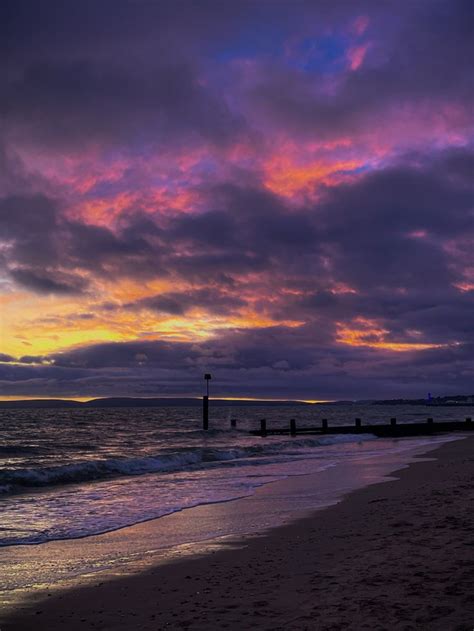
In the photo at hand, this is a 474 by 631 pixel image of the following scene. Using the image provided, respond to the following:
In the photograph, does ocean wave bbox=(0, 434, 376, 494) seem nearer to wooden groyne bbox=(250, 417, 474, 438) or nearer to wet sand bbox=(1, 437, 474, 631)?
wet sand bbox=(1, 437, 474, 631)

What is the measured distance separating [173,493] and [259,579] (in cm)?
960

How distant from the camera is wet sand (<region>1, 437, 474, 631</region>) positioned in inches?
202

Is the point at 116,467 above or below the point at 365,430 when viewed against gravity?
above

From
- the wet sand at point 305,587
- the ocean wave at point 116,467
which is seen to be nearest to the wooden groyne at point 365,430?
the ocean wave at point 116,467

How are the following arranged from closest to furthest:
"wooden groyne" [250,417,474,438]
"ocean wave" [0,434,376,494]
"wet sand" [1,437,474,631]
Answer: "wet sand" [1,437,474,631]
"ocean wave" [0,434,376,494]
"wooden groyne" [250,417,474,438]

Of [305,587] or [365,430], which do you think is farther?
[365,430]

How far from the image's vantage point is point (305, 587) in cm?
616

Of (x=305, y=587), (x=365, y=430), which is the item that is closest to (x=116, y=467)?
(x=305, y=587)

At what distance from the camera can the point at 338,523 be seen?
34.1ft

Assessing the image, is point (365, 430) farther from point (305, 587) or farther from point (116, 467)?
point (305, 587)

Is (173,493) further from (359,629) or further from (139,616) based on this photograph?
(359,629)

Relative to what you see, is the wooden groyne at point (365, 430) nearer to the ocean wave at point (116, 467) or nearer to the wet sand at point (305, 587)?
the ocean wave at point (116, 467)

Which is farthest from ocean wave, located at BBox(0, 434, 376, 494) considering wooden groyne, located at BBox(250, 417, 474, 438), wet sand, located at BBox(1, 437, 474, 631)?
wooden groyne, located at BBox(250, 417, 474, 438)

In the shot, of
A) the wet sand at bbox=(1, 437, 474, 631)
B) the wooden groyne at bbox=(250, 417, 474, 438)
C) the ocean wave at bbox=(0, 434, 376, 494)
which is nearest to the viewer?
the wet sand at bbox=(1, 437, 474, 631)
